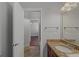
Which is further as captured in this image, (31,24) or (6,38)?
(6,38)

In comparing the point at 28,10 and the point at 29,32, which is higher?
the point at 28,10

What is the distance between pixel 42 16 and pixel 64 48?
1.56 feet

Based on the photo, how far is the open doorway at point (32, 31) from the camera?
1.56 m

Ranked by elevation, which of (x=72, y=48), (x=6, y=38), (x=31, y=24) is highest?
(x=31, y=24)

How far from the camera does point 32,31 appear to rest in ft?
5.16

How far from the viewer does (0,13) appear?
152cm

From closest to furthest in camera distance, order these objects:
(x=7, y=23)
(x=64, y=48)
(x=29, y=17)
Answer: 1. (x=64, y=48)
2. (x=29, y=17)
3. (x=7, y=23)

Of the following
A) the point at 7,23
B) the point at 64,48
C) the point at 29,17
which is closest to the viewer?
the point at 64,48

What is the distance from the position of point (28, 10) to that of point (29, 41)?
402 millimetres

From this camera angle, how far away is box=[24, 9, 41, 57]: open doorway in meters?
1.56

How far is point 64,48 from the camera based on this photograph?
4.91ft

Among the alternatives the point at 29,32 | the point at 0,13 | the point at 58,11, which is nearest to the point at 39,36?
the point at 29,32

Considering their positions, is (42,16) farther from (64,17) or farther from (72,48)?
(72,48)

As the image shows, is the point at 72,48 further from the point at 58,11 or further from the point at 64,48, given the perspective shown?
the point at 58,11
